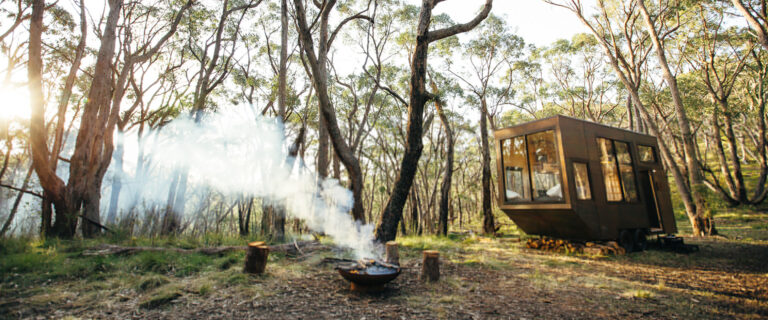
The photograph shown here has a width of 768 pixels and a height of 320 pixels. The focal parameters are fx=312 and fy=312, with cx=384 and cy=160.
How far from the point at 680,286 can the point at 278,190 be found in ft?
29.2

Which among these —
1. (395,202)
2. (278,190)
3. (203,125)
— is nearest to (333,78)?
(203,125)

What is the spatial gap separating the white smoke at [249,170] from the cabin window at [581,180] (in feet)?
14.1

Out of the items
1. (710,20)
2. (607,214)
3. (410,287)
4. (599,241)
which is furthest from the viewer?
(710,20)

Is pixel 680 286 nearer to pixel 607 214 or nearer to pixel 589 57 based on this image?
pixel 607 214

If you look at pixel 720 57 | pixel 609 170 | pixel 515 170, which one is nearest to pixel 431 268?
pixel 515 170

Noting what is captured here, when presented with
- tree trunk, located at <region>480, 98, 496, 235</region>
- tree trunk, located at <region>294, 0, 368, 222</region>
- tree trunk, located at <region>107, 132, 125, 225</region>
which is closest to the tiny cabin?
tree trunk, located at <region>294, 0, 368, 222</region>

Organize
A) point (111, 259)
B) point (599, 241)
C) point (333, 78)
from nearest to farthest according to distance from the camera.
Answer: point (111, 259) < point (599, 241) < point (333, 78)

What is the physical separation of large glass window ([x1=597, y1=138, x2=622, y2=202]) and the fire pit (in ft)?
18.1

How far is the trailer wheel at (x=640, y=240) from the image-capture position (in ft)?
23.0

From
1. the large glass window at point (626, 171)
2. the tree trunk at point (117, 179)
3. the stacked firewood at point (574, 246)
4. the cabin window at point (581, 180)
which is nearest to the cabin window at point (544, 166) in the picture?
the cabin window at point (581, 180)

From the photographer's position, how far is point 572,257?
667cm

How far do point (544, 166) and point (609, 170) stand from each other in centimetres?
154

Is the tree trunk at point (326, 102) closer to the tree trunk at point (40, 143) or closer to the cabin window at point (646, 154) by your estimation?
the tree trunk at point (40, 143)

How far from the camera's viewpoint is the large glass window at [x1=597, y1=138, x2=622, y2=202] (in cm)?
676
